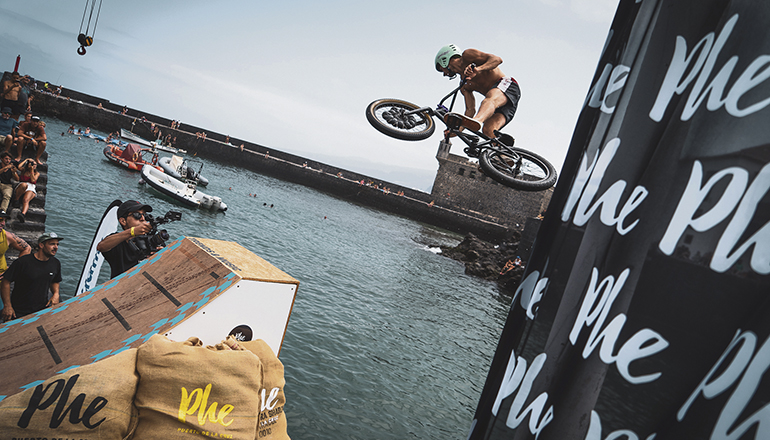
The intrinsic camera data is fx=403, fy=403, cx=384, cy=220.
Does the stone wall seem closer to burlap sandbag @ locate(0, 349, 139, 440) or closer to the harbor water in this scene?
the harbor water

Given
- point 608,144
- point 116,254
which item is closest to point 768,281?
point 608,144

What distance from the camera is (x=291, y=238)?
63.7 feet

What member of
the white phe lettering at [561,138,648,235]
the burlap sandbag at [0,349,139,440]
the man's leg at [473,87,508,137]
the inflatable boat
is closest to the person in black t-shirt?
the burlap sandbag at [0,349,139,440]

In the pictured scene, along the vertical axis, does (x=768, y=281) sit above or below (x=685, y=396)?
above

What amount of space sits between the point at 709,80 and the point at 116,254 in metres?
5.07

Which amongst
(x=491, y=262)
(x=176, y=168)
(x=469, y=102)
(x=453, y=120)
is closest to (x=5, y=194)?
(x=453, y=120)

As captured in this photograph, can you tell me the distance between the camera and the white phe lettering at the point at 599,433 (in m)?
0.96

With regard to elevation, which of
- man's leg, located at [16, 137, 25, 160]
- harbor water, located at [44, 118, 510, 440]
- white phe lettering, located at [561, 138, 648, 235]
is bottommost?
harbor water, located at [44, 118, 510, 440]

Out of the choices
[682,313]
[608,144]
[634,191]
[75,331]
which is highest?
[608,144]

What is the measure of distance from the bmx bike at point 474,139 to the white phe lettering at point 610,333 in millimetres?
4081

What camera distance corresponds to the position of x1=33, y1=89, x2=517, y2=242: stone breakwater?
42625 millimetres

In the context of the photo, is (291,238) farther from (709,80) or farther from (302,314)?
(709,80)

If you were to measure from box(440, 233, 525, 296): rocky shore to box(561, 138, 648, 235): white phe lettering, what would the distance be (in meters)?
18.3

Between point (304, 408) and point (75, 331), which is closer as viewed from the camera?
point (75, 331)
